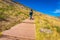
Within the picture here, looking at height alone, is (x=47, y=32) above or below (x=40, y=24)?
below

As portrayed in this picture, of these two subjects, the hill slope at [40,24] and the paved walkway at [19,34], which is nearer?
the paved walkway at [19,34]

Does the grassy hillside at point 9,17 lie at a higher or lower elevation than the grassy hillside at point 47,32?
higher

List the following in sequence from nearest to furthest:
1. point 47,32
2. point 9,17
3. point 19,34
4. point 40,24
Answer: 1. point 19,34
2. point 47,32
3. point 40,24
4. point 9,17

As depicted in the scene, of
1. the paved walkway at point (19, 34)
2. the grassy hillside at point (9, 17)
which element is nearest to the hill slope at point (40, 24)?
Answer: the grassy hillside at point (9, 17)

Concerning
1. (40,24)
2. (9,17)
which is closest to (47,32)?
(40,24)

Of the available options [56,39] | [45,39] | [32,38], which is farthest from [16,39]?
[56,39]

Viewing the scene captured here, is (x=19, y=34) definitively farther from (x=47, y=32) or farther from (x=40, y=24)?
(x=40, y=24)

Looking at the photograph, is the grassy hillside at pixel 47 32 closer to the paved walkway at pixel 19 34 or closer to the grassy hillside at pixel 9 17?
the paved walkway at pixel 19 34

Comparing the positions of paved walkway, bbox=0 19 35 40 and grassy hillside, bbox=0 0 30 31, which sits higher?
grassy hillside, bbox=0 0 30 31

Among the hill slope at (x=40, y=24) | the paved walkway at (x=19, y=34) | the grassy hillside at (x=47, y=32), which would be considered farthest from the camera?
the hill slope at (x=40, y=24)

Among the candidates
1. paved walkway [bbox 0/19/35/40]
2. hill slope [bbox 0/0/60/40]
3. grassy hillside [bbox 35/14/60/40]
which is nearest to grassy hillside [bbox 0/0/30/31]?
hill slope [bbox 0/0/60/40]

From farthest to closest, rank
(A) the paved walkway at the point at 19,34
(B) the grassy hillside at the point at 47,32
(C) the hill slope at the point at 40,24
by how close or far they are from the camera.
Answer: (C) the hill slope at the point at 40,24, (B) the grassy hillside at the point at 47,32, (A) the paved walkway at the point at 19,34

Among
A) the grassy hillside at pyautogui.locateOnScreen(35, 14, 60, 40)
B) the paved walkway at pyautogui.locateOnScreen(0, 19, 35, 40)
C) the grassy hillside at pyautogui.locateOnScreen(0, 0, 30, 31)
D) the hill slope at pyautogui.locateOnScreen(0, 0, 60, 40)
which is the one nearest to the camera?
the paved walkway at pyautogui.locateOnScreen(0, 19, 35, 40)

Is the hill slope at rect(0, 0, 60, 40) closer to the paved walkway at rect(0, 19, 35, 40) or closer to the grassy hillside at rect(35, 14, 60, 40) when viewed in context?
the grassy hillside at rect(35, 14, 60, 40)
